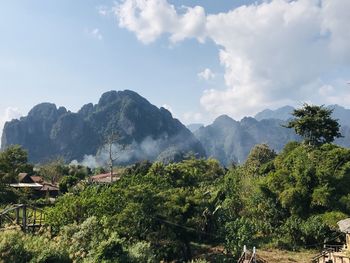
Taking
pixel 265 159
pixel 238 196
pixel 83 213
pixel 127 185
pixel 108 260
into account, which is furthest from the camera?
pixel 265 159

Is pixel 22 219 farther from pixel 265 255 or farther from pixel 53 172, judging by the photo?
pixel 53 172

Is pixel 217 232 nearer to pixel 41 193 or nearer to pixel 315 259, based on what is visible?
pixel 315 259

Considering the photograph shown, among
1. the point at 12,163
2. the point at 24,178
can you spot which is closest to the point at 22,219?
the point at 12,163

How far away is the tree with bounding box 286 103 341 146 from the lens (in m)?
38.3

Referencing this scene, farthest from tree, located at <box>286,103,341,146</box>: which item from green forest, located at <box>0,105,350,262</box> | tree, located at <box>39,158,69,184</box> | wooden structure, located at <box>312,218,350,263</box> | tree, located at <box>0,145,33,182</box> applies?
tree, located at <box>39,158,69,184</box>

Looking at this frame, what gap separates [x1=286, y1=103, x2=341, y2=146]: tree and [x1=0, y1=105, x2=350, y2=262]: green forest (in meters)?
0.09

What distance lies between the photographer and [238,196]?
123ft

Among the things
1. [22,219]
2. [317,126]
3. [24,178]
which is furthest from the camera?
[24,178]

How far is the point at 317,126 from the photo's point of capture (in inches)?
1508

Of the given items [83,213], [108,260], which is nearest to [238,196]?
[83,213]

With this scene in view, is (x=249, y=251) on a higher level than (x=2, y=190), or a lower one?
lower

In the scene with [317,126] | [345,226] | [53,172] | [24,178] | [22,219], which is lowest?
[345,226]

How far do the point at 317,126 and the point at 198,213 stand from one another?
17552mm

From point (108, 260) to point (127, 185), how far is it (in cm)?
936
